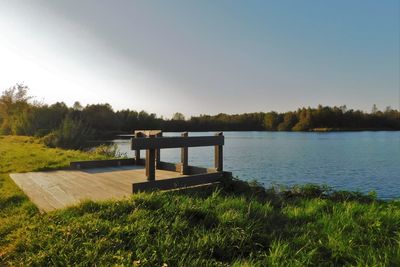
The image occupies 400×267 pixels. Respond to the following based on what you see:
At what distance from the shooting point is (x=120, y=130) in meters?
74.5

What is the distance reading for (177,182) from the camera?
20.5 ft

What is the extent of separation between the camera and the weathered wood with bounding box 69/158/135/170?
935 cm

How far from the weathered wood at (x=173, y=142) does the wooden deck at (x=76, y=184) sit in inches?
38.3

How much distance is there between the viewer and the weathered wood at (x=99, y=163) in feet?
30.7

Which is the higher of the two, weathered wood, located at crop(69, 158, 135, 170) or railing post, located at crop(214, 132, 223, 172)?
railing post, located at crop(214, 132, 223, 172)

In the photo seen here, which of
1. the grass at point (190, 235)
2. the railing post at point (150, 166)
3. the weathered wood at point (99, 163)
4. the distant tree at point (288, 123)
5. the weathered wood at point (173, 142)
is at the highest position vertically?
the distant tree at point (288, 123)

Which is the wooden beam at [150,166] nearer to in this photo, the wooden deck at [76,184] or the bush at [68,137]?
the wooden deck at [76,184]

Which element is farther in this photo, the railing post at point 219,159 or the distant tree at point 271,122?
the distant tree at point 271,122

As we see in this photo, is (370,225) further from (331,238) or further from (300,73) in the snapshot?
(300,73)

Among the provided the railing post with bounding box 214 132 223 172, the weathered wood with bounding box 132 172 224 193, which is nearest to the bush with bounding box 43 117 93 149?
the railing post with bounding box 214 132 223 172

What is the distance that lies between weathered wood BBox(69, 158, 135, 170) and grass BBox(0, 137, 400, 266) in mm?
3806

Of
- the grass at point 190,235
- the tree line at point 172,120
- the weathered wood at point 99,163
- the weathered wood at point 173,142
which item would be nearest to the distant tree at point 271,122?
the tree line at point 172,120

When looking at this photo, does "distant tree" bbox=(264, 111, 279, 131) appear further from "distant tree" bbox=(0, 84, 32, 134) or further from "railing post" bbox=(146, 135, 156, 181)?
"railing post" bbox=(146, 135, 156, 181)

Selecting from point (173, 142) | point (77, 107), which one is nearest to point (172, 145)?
point (173, 142)
